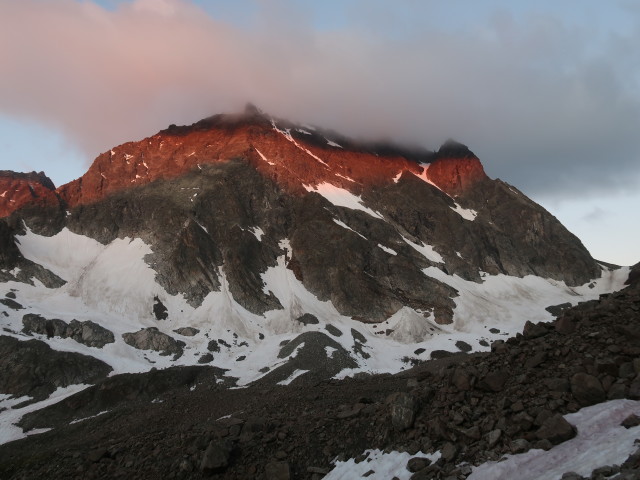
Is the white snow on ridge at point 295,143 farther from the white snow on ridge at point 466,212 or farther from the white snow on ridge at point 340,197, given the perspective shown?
the white snow on ridge at point 466,212

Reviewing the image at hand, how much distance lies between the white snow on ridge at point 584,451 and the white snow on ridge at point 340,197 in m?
130

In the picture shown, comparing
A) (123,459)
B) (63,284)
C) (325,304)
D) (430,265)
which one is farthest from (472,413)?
(430,265)

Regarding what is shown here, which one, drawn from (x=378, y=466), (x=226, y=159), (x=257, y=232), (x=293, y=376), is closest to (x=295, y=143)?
(x=226, y=159)

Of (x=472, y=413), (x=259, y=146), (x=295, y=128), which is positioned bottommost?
(x=472, y=413)

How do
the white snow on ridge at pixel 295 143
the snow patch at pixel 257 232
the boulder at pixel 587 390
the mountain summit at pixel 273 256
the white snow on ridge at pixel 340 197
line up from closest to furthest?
the boulder at pixel 587 390, the mountain summit at pixel 273 256, the snow patch at pixel 257 232, the white snow on ridge at pixel 340 197, the white snow on ridge at pixel 295 143

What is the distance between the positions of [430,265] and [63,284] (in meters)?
87.5

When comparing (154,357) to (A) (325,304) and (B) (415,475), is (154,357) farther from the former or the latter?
(B) (415,475)

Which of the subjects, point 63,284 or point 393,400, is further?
point 63,284

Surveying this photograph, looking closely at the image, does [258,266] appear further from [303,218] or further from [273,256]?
[303,218]

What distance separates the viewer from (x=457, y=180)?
182125 millimetres

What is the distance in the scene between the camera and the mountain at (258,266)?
71.8 m

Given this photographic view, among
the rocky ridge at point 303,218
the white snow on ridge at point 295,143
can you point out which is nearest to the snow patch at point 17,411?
the rocky ridge at point 303,218

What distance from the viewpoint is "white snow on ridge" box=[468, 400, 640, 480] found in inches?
475

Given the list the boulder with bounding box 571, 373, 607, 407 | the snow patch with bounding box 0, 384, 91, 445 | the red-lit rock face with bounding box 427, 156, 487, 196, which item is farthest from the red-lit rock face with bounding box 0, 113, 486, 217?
the boulder with bounding box 571, 373, 607, 407
